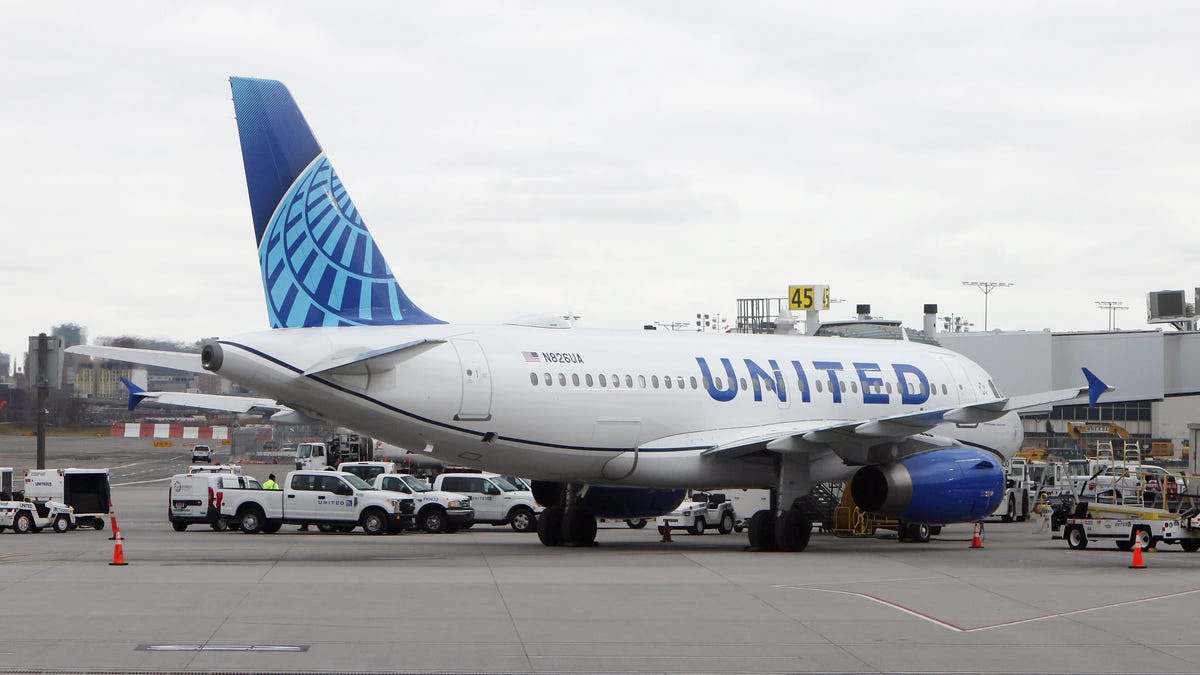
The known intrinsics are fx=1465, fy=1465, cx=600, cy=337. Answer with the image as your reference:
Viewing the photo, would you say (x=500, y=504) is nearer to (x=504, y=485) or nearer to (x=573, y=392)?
(x=504, y=485)

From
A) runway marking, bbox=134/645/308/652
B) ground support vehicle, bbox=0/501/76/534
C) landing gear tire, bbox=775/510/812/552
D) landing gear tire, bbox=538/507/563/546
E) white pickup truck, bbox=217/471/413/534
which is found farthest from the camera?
white pickup truck, bbox=217/471/413/534

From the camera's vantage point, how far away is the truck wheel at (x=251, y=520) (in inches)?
1400

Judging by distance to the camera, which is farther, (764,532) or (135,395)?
(135,395)

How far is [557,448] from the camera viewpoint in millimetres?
26500

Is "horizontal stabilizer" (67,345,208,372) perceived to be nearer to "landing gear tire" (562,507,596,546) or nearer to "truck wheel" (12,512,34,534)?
"landing gear tire" (562,507,596,546)

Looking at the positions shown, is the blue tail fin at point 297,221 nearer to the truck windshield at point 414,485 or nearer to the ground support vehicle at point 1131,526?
the ground support vehicle at point 1131,526

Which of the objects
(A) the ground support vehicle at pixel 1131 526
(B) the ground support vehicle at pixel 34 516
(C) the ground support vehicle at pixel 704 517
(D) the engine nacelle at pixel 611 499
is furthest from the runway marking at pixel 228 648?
(C) the ground support vehicle at pixel 704 517

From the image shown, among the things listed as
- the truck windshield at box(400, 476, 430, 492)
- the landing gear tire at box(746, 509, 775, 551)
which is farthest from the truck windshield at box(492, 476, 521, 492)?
the landing gear tire at box(746, 509, 775, 551)

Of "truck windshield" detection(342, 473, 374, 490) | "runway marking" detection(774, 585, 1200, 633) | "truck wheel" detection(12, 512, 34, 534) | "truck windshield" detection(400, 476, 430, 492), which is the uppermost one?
"truck windshield" detection(342, 473, 374, 490)

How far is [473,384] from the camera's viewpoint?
2523cm

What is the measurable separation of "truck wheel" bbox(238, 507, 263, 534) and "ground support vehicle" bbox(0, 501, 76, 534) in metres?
4.19

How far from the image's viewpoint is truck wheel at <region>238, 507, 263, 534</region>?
3556 cm

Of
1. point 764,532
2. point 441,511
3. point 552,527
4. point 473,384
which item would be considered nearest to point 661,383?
point 764,532

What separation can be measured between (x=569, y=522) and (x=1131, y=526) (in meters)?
10.9
